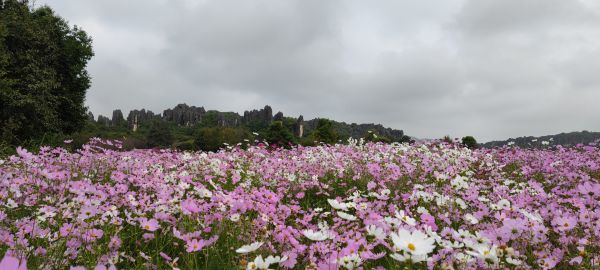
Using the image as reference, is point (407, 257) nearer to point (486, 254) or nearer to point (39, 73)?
point (486, 254)

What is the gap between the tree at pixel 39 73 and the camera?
2016 centimetres

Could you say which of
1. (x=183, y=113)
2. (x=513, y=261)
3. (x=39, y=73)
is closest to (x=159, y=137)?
(x=39, y=73)

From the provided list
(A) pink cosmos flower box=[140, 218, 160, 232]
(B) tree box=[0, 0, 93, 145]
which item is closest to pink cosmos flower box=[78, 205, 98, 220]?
(A) pink cosmos flower box=[140, 218, 160, 232]

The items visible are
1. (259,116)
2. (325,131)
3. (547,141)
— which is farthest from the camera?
(259,116)

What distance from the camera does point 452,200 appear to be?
4.03 m

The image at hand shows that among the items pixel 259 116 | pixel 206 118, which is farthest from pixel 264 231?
pixel 259 116

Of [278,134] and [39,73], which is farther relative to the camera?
[278,134]

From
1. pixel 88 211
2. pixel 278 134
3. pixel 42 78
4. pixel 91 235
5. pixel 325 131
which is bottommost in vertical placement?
pixel 91 235

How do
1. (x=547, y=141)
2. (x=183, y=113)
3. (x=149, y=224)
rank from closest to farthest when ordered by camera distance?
(x=149, y=224)
(x=547, y=141)
(x=183, y=113)

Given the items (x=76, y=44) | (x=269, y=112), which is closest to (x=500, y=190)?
(x=76, y=44)

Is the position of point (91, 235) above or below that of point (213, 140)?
below

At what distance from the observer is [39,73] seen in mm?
22422

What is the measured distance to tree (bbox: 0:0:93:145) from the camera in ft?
66.1

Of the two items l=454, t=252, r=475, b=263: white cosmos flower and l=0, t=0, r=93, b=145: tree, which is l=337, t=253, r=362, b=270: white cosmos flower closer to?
l=454, t=252, r=475, b=263: white cosmos flower
